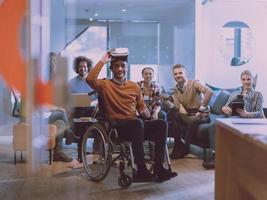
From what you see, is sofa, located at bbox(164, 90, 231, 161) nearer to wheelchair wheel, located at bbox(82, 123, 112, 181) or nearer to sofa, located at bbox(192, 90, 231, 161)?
sofa, located at bbox(192, 90, 231, 161)

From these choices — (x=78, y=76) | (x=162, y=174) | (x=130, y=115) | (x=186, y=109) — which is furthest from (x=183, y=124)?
(x=78, y=76)

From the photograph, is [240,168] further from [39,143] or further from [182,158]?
[182,158]

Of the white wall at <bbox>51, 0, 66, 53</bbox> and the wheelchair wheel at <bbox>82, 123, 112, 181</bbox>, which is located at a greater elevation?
the white wall at <bbox>51, 0, 66, 53</bbox>

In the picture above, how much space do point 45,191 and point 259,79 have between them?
4210mm

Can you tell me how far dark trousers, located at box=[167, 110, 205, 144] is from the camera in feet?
14.5

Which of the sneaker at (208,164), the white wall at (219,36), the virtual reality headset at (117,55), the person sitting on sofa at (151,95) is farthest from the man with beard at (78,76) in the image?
the white wall at (219,36)

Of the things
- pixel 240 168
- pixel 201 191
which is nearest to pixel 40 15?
pixel 240 168

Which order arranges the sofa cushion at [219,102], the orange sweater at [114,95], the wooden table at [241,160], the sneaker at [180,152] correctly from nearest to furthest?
the wooden table at [241,160], the orange sweater at [114,95], the sneaker at [180,152], the sofa cushion at [219,102]

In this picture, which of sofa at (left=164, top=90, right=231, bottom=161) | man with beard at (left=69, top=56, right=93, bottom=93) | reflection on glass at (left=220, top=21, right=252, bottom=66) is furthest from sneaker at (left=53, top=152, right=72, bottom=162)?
reflection on glass at (left=220, top=21, right=252, bottom=66)

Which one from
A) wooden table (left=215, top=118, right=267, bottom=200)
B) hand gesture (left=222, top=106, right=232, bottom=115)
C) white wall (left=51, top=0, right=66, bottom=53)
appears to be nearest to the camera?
white wall (left=51, top=0, right=66, bottom=53)

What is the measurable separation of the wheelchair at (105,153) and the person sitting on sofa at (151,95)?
0.37m

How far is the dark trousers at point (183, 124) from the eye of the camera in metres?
4.42

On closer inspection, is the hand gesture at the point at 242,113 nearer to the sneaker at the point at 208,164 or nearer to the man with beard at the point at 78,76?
the sneaker at the point at 208,164

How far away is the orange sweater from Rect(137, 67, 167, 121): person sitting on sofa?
1.10 ft
